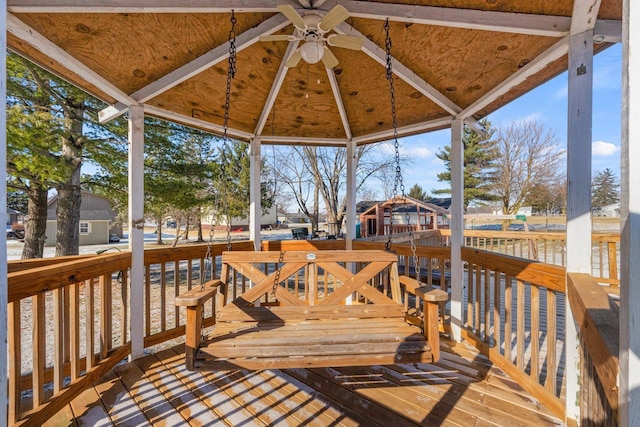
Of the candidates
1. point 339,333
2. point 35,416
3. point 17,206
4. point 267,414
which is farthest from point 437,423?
point 17,206

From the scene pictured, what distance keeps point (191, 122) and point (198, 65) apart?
0.85m

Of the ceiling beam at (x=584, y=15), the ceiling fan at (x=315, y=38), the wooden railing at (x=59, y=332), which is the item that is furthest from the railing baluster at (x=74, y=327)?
the ceiling beam at (x=584, y=15)

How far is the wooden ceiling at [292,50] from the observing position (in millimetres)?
1745

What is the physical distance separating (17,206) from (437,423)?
1159cm

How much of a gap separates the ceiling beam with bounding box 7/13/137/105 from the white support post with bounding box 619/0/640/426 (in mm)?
2706

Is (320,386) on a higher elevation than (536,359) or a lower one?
lower

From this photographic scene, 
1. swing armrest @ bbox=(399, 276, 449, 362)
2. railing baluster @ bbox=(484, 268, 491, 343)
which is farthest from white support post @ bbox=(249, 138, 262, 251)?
railing baluster @ bbox=(484, 268, 491, 343)

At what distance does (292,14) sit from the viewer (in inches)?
68.9

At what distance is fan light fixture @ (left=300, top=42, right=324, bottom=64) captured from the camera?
1.94m

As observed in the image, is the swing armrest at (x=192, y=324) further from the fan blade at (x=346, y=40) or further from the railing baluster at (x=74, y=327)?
the fan blade at (x=346, y=40)

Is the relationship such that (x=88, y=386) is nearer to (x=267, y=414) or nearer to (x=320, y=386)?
(x=267, y=414)

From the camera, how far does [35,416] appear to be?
1635mm

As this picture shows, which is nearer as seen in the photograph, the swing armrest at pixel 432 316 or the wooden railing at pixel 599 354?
the wooden railing at pixel 599 354

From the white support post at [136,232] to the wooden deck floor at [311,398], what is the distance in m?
0.27
